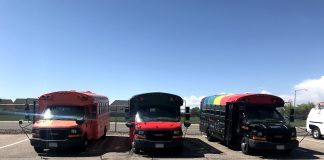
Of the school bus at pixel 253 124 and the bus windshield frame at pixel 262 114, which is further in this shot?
the bus windshield frame at pixel 262 114

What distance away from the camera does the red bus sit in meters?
18.4

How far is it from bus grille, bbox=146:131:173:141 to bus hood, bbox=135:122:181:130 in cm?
16

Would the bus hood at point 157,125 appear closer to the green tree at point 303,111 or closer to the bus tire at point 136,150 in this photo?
the bus tire at point 136,150

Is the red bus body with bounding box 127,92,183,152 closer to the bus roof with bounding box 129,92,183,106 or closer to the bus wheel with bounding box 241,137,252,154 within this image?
the bus roof with bounding box 129,92,183,106

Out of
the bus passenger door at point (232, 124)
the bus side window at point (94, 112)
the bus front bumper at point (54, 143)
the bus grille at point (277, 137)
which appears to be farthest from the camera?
the bus side window at point (94, 112)

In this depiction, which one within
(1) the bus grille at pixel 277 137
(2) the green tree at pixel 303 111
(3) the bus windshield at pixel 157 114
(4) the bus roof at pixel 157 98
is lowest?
(2) the green tree at pixel 303 111

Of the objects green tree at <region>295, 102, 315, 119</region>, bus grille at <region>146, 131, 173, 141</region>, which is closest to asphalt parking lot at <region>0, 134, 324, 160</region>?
bus grille at <region>146, 131, 173, 141</region>

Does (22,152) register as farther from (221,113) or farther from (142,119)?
(221,113)

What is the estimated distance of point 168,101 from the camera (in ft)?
66.9

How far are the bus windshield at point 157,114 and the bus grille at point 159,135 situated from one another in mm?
1246

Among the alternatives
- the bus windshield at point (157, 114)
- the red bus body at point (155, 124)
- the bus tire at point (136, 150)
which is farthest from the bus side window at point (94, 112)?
the bus tire at point (136, 150)

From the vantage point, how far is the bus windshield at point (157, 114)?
1942 cm

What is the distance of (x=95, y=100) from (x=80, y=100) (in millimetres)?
1832

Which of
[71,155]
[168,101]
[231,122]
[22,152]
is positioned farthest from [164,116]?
[22,152]
